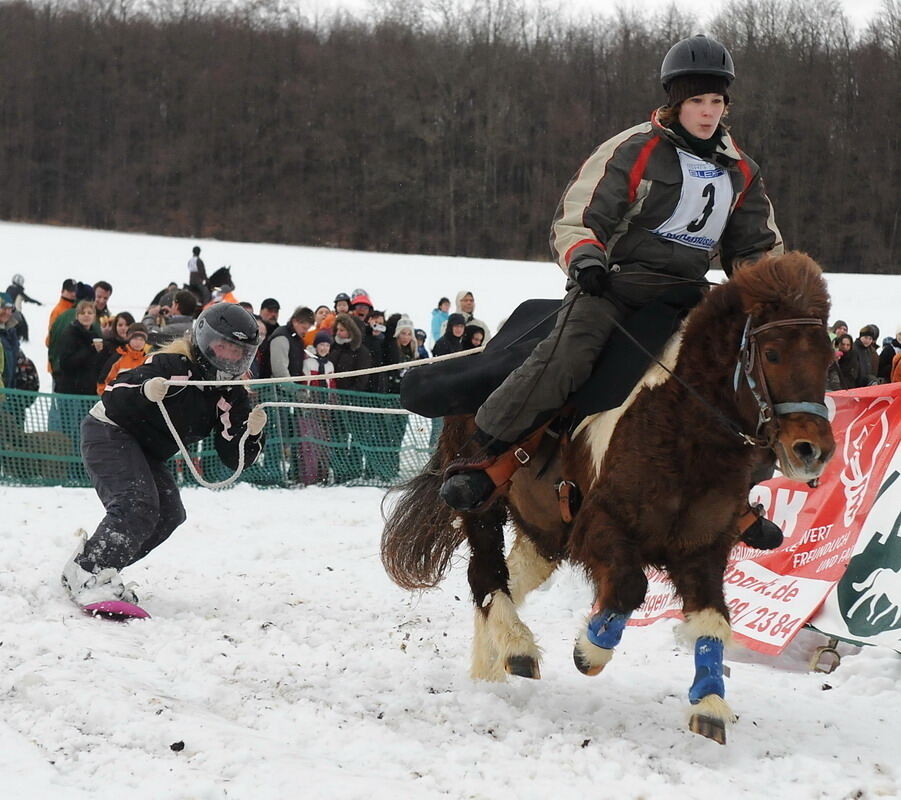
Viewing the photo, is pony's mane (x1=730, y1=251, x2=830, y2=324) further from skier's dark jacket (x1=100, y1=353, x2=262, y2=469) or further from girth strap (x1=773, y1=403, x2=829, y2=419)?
A: skier's dark jacket (x1=100, y1=353, x2=262, y2=469)

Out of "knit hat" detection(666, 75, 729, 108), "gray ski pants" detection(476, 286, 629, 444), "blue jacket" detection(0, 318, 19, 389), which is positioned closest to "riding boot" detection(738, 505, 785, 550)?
"gray ski pants" detection(476, 286, 629, 444)

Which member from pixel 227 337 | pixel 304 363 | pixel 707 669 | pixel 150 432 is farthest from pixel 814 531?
pixel 304 363

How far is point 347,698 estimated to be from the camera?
480cm

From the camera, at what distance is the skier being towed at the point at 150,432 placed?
5922 millimetres

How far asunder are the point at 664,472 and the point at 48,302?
23.5 meters

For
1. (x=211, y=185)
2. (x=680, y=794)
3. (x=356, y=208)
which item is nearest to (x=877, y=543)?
(x=680, y=794)

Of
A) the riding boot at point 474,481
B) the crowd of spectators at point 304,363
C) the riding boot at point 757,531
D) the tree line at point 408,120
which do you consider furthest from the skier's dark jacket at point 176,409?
the tree line at point 408,120

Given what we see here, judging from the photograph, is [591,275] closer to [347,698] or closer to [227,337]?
Answer: [347,698]

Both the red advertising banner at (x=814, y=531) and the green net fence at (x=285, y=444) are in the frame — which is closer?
the red advertising banner at (x=814, y=531)

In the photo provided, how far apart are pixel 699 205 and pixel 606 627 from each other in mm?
1765

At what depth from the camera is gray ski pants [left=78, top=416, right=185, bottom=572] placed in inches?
233

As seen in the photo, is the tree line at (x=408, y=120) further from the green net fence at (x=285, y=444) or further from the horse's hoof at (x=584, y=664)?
the horse's hoof at (x=584, y=664)

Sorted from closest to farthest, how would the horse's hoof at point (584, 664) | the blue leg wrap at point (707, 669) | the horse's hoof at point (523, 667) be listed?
the blue leg wrap at point (707, 669)
the horse's hoof at point (584, 664)
the horse's hoof at point (523, 667)

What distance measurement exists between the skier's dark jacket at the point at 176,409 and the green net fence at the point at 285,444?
342 cm
